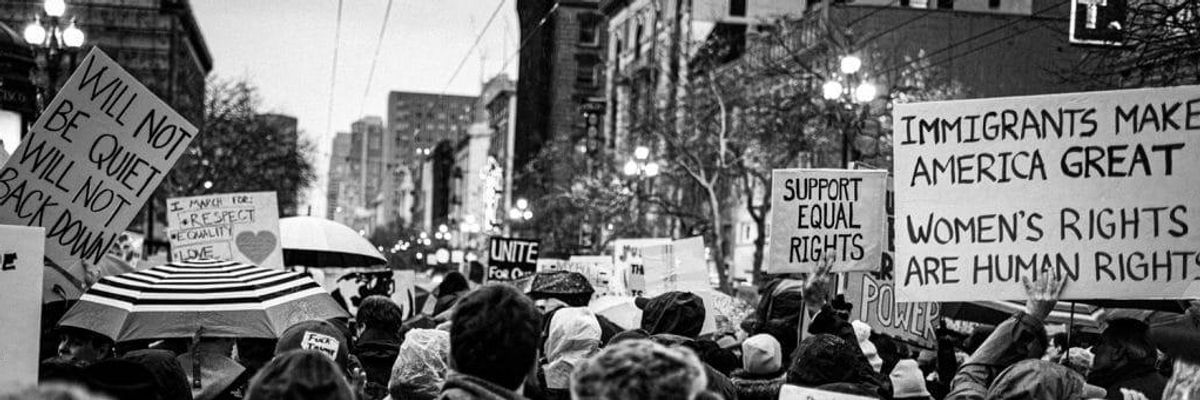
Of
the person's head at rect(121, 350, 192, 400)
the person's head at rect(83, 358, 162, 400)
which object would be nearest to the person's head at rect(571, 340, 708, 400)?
the person's head at rect(83, 358, 162, 400)

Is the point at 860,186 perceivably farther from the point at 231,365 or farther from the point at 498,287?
the point at 498,287

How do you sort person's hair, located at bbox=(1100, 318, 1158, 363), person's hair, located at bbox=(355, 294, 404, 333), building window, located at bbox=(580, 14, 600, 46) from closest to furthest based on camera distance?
1. person's hair, located at bbox=(1100, 318, 1158, 363)
2. person's hair, located at bbox=(355, 294, 404, 333)
3. building window, located at bbox=(580, 14, 600, 46)

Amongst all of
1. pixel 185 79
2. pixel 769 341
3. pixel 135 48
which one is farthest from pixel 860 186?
pixel 135 48

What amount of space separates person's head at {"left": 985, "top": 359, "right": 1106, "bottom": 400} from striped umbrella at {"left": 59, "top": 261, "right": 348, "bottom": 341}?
3.78m

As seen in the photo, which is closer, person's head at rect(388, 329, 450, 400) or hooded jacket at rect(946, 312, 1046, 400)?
hooded jacket at rect(946, 312, 1046, 400)

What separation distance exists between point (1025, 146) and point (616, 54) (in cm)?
7743

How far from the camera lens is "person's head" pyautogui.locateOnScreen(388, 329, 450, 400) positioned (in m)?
7.73

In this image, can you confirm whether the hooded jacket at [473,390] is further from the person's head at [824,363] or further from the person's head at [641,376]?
the person's head at [824,363]

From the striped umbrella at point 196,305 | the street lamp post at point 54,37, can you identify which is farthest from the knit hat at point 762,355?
the street lamp post at point 54,37

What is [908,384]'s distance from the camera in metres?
9.45

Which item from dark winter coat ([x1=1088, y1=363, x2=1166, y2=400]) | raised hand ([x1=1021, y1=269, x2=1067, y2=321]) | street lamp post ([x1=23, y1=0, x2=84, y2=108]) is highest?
street lamp post ([x1=23, y1=0, x2=84, y2=108])

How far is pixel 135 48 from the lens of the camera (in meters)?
86.6

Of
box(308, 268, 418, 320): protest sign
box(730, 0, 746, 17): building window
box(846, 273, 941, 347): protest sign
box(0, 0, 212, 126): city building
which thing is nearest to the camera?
box(846, 273, 941, 347): protest sign

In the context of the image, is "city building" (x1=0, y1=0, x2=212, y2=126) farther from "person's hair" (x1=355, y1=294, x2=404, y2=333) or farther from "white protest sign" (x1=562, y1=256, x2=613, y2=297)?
"person's hair" (x1=355, y1=294, x2=404, y2=333)
